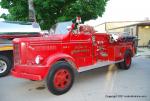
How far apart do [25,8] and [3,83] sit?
9754 mm

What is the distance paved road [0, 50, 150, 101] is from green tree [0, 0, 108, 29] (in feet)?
26.2

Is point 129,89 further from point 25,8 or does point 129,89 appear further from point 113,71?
point 25,8

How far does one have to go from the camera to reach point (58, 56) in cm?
591

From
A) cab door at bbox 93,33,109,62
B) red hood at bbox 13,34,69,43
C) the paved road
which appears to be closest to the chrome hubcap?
the paved road

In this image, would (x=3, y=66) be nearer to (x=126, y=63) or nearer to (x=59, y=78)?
(x=59, y=78)

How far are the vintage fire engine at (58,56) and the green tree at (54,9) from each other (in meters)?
8.46

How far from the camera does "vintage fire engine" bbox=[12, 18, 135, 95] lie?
225 inches

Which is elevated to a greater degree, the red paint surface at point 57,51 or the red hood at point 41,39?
the red hood at point 41,39

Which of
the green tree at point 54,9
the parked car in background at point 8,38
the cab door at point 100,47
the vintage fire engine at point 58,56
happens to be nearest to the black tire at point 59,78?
the vintage fire engine at point 58,56

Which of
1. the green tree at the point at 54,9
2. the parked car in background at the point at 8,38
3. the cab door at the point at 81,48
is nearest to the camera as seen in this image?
the cab door at the point at 81,48

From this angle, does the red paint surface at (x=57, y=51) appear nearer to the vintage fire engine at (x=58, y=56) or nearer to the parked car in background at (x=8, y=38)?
the vintage fire engine at (x=58, y=56)

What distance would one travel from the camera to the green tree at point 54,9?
15.6 m

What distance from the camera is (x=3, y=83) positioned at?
743cm

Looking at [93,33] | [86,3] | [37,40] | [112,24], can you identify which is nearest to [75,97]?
[37,40]
